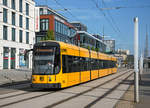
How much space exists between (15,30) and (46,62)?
38.2 metres

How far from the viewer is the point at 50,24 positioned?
2473 inches

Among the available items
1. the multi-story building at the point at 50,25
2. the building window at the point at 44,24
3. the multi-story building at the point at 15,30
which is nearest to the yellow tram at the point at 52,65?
the multi-story building at the point at 15,30

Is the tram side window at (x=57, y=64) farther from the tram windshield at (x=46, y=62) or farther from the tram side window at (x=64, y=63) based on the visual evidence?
the tram side window at (x=64, y=63)

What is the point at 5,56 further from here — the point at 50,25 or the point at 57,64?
the point at 57,64

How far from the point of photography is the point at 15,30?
5169 centimetres

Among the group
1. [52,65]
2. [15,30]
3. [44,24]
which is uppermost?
[44,24]

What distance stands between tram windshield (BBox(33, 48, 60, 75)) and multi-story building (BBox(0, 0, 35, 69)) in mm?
29556

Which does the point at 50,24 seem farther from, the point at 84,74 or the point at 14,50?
the point at 84,74

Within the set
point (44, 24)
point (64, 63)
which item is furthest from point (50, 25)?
point (64, 63)

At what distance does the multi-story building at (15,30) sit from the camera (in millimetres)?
47875

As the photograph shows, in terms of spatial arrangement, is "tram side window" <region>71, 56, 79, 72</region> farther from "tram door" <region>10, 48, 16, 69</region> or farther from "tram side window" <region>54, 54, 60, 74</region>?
"tram door" <region>10, 48, 16, 69</region>

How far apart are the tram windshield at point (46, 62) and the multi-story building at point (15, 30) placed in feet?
97.0

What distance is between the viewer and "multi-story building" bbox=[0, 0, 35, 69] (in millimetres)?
47875

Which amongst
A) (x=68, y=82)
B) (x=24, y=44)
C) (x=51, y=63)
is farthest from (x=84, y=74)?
(x=24, y=44)
